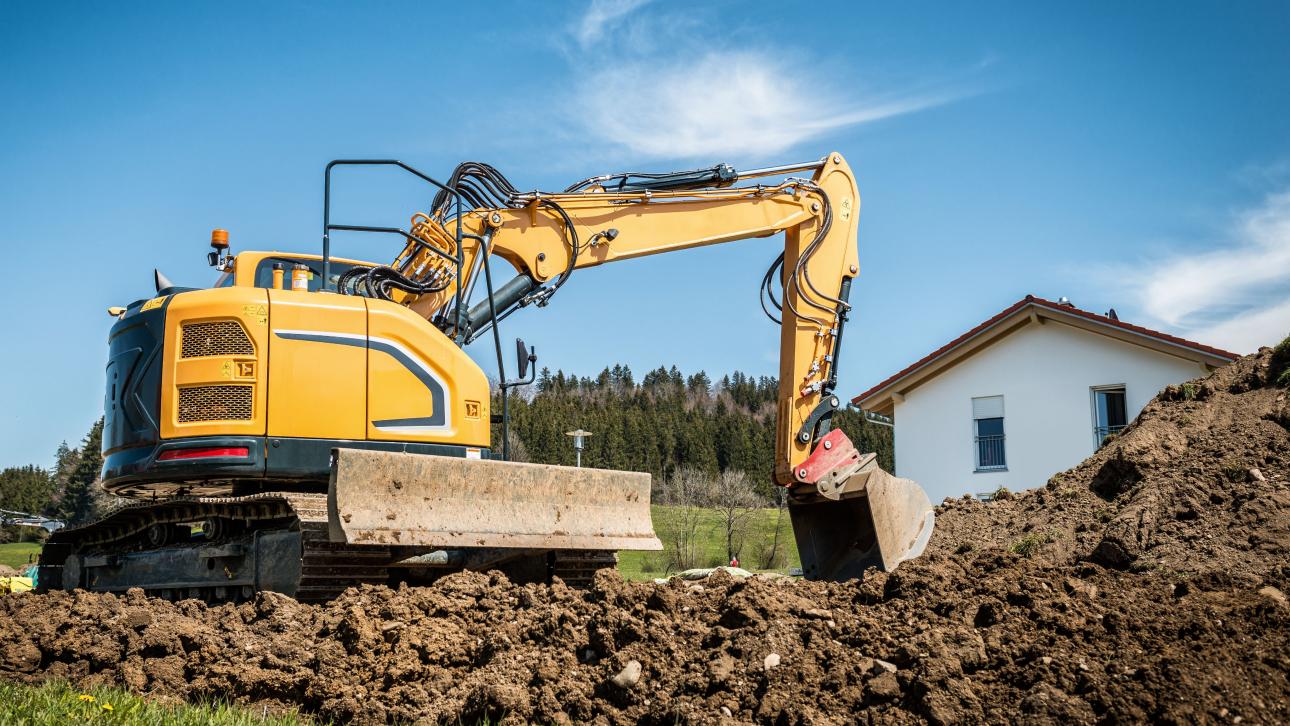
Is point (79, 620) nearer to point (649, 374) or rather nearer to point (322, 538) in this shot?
point (322, 538)

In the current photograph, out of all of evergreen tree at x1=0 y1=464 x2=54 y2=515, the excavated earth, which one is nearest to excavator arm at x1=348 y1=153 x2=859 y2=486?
the excavated earth

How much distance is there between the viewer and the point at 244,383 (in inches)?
289

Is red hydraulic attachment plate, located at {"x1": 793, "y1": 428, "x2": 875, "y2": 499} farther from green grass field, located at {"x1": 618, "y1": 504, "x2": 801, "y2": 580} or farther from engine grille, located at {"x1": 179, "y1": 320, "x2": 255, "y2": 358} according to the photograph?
green grass field, located at {"x1": 618, "y1": 504, "x2": 801, "y2": 580}

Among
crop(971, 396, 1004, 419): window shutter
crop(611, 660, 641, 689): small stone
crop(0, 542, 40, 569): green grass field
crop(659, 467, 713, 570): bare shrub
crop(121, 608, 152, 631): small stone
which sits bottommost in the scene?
crop(0, 542, 40, 569): green grass field

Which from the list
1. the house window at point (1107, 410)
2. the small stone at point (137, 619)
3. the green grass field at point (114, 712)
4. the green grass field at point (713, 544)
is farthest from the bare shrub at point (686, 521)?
the green grass field at point (114, 712)

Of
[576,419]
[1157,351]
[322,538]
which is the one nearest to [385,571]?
[322,538]

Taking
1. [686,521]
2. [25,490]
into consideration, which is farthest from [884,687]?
[25,490]

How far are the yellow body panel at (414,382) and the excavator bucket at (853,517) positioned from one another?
10.1 feet

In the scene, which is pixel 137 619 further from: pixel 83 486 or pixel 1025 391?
pixel 83 486

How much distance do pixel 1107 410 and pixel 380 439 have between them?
19058mm

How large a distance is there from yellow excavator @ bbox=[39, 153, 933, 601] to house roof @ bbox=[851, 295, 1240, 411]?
14.5 metres

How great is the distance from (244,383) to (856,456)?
192 inches

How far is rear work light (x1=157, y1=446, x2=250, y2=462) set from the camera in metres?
7.29

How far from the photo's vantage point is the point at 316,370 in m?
7.41
